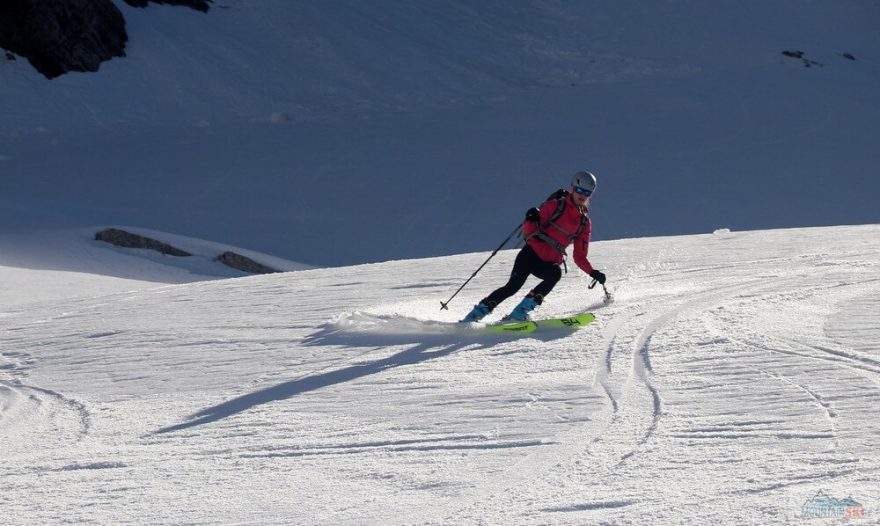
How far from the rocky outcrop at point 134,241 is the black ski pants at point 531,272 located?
9.50 metres

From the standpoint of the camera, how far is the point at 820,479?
4262 mm

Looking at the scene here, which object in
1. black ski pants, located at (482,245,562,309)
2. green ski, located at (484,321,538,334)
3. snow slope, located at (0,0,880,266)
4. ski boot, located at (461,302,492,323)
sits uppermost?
snow slope, located at (0,0,880,266)

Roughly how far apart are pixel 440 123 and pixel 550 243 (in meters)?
20.1

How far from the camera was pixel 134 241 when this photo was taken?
16656mm

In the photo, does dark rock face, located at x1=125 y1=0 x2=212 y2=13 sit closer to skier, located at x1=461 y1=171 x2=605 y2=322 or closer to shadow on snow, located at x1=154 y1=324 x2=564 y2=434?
shadow on snow, located at x1=154 y1=324 x2=564 y2=434

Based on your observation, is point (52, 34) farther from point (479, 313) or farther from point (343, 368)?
point (343, 368)

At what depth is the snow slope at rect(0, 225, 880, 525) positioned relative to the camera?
4.45 m

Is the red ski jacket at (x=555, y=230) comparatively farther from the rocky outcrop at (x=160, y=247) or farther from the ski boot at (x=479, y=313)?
the rocky outcrop at (x=160, y=247)

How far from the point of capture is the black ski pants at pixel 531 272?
822 cm

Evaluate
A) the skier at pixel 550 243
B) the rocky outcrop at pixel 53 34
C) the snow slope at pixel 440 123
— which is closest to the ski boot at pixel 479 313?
the skier at pixel 550 243

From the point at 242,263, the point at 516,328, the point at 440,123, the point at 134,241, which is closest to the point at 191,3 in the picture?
the point at 440,123

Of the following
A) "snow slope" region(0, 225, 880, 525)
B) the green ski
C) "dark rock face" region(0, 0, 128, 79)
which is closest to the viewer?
"snow slope" region(0, 225, 880, 525)

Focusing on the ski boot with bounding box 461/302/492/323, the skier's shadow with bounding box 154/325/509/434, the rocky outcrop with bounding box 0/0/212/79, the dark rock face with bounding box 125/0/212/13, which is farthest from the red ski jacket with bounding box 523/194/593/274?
the dark rock face with bounding box 125/0/212/13

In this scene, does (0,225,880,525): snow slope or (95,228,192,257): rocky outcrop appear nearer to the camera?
(0,225,880,525): snow slope
